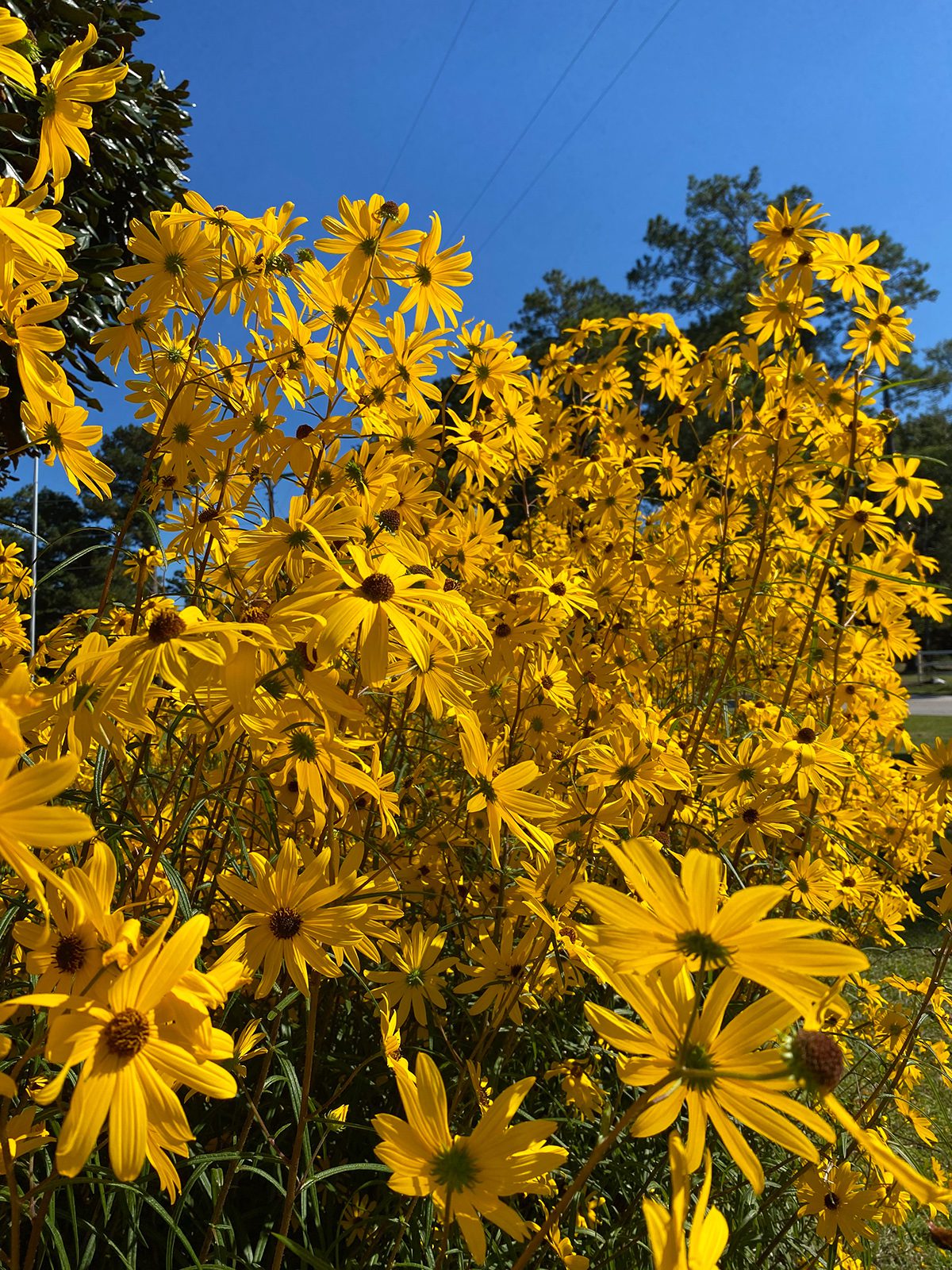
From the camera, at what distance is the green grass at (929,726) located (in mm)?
9109

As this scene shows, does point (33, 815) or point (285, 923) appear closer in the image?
point (33, 815)

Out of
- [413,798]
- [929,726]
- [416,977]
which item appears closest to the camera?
[416,977]

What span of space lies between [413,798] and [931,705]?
16.8m

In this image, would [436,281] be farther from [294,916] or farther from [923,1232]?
[923,1232]

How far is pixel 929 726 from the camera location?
1039cm

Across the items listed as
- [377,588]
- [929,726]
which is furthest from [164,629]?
[929,726]

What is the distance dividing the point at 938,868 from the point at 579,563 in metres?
1.65

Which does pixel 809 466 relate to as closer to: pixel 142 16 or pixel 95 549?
pixel 95 549

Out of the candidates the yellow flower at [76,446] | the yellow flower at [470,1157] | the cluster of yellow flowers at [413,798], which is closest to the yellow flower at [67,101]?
the cluster of yellow flowers at [413,798]

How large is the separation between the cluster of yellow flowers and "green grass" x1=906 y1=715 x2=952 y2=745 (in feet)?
24.6

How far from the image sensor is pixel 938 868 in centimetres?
142

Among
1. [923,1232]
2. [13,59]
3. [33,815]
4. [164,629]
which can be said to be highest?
[13,59]

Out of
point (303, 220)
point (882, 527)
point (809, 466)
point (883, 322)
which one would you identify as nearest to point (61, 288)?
point (303, 220)

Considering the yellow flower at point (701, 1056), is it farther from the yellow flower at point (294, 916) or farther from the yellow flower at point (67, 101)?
the yellow flower at point (67, 101)
